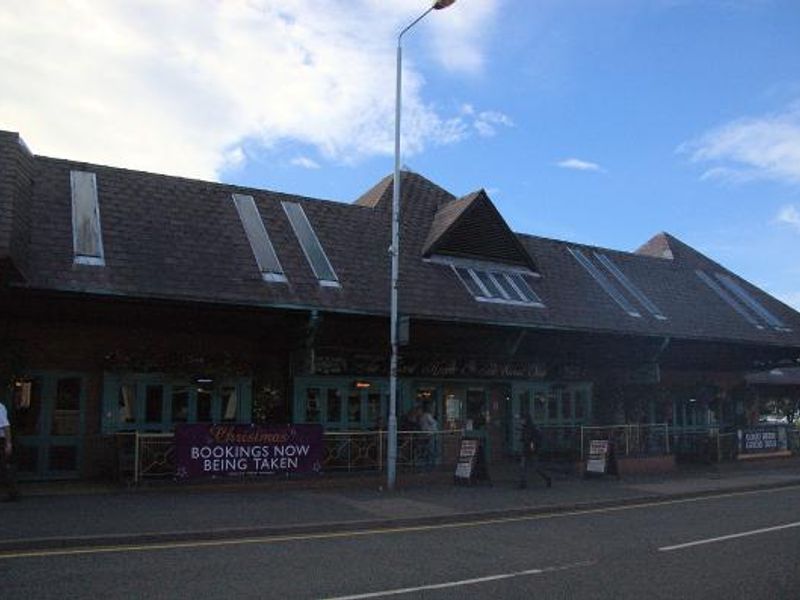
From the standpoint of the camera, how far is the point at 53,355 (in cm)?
1697

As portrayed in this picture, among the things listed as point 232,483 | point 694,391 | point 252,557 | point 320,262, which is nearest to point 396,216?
point 320,262

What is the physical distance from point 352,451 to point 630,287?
13991 mm

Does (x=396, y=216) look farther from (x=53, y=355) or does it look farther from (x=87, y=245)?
Result: (x=53, y=355)

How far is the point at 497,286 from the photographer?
23.1m

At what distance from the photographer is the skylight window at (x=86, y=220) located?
1636cm

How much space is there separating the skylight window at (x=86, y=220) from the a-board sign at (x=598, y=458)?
12302 mm

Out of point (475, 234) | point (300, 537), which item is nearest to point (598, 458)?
point (475, 234)

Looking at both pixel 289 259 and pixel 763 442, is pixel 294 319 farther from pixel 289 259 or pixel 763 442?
pixel 763 442

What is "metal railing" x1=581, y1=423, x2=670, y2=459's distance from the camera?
21.4 m

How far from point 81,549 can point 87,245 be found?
862 centimetres

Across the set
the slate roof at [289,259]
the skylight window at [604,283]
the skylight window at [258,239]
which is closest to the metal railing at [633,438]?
the slate roof at [289,259]

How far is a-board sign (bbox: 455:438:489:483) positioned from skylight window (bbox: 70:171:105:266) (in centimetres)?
888

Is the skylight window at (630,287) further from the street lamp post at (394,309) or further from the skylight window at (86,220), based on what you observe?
the skylight window at (86,220)

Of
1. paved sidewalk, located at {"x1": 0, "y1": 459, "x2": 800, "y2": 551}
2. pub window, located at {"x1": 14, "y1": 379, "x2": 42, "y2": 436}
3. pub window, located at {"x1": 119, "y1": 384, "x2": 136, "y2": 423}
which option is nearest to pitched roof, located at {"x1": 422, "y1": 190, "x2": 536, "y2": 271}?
paved sidewalk, located at {"x1": 0, "y1": 459, "x2": 800, "y2": 551}
